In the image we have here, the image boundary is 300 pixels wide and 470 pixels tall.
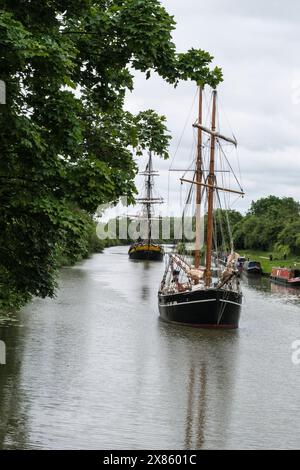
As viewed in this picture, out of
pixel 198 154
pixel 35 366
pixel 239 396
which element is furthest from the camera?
pixel 198 154

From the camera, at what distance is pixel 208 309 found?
42.3 m

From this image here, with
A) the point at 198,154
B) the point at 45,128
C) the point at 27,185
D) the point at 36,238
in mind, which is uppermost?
the point at 198,154

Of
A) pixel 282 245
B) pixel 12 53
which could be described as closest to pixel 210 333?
pixel 12 53

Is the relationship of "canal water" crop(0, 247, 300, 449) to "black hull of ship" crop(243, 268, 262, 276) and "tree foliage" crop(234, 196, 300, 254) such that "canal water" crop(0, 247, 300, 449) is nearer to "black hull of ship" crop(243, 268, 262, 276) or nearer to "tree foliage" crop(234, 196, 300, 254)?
"black hull of ship" crop(243, 268, 262, 276)

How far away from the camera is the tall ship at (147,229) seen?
5384 inches

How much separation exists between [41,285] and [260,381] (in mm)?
12810

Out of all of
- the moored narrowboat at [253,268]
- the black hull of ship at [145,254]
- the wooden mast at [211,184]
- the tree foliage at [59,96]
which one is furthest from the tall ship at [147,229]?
the tree foliage at [59,96]

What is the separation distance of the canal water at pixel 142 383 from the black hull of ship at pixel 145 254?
87.1m

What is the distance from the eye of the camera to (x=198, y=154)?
177 feet

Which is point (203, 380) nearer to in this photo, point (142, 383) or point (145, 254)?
point (142, 383)

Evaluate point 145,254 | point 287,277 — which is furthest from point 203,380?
point 145,254

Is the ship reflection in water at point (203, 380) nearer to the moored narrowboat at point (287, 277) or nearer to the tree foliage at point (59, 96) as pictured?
the tree foliage at point (59, 96)

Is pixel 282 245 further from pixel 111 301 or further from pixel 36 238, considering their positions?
pixel 36 238

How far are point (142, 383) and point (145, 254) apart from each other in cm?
11117
